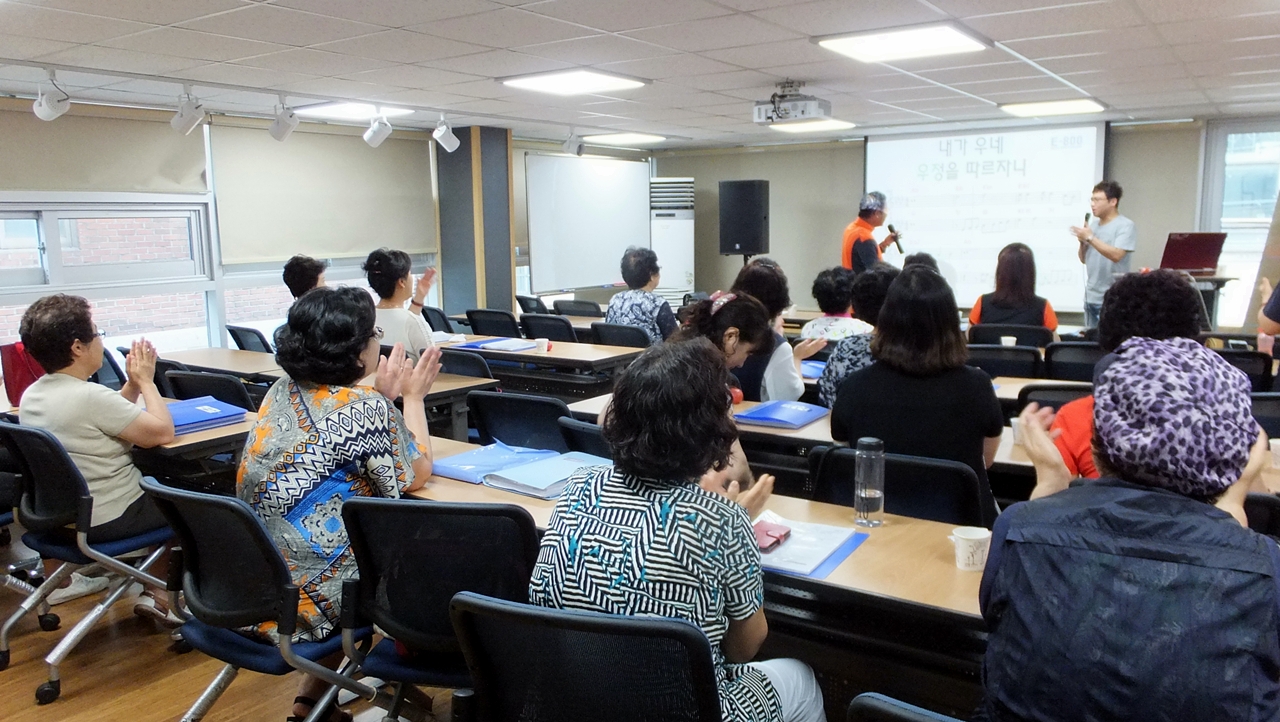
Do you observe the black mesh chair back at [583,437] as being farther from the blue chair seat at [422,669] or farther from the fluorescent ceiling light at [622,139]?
the fluorescent ceiling light at [622,139]

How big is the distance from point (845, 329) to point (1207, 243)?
15.5 feet

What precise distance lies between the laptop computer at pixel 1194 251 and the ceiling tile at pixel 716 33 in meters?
4.64

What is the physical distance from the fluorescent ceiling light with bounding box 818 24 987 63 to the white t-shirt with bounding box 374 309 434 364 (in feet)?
8.45

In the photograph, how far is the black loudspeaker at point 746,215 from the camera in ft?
32.9

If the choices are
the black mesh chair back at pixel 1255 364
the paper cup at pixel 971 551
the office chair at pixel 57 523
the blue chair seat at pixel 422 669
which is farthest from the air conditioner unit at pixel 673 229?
the paper cup at pixel 971 551

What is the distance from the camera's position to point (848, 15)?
4.02 meters

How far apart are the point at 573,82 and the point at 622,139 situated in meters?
3.92

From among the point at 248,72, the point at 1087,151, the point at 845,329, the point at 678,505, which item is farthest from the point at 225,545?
the point at 1087,151

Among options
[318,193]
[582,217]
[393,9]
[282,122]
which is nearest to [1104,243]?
[582,217]

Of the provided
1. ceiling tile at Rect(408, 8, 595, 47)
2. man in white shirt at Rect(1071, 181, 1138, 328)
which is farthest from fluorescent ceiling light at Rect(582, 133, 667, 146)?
ceiling tile at Rect(408, 8, 595, 47)

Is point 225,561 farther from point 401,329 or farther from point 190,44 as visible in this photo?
point 190,44

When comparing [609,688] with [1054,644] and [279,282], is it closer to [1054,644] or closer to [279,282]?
[1054,644]

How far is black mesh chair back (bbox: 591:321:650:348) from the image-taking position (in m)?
5.70

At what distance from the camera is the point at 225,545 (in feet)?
6.89
